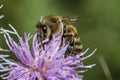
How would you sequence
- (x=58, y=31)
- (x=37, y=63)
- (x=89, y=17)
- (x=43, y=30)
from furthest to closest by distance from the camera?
(x=89, y=17)
(x=58, y=31)
(x=43, y=30)
(x=37, y=63)

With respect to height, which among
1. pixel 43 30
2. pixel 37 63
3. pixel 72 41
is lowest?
pixel 37 63

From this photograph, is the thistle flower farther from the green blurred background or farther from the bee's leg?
the green blurred background

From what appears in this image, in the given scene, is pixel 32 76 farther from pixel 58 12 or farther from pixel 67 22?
pixel 58 12

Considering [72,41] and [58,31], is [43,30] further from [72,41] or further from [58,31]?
[72,41]

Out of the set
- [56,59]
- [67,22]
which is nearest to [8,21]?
[67,22]

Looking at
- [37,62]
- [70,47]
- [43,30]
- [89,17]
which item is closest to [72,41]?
[70,47]

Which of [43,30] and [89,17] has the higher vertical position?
[89,17]

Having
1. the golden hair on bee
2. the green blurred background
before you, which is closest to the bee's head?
the golden hair on bee

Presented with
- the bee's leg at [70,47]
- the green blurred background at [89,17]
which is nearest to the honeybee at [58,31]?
the bee's leg at [70,47]
